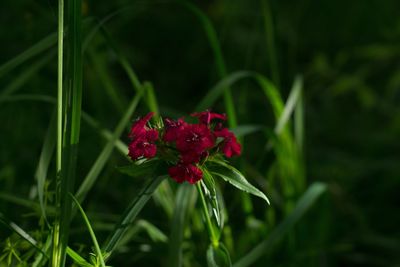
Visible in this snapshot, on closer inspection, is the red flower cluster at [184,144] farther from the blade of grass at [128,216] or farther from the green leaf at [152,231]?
the green leaf at [152,231]

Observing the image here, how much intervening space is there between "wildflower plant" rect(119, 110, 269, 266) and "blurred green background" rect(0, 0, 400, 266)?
16.4 inches

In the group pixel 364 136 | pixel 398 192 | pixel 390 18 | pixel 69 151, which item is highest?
pixel 390 18

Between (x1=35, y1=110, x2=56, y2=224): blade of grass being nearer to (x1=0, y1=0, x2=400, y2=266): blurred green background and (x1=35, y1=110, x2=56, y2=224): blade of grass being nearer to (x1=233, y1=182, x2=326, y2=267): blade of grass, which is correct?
(x1=0, y1=0, x2=400, y2=266): blurred green background

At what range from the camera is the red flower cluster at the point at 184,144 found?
84 cm

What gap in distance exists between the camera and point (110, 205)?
1.78 m

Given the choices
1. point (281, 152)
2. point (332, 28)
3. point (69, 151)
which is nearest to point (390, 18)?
point (332, 28)

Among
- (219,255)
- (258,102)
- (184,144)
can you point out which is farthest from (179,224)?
(258,102)

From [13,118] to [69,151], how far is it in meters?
0.92

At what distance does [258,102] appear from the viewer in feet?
7.95

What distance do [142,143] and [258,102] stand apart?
1605mm

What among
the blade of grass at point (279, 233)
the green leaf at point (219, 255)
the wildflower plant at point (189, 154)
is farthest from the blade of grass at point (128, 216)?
the blade of grass at point (279, 233)

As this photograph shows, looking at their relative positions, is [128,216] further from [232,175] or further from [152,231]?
[152,231]

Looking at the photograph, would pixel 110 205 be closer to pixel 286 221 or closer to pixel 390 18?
pixel 286 221

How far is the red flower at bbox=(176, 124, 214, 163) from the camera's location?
2.74ft
